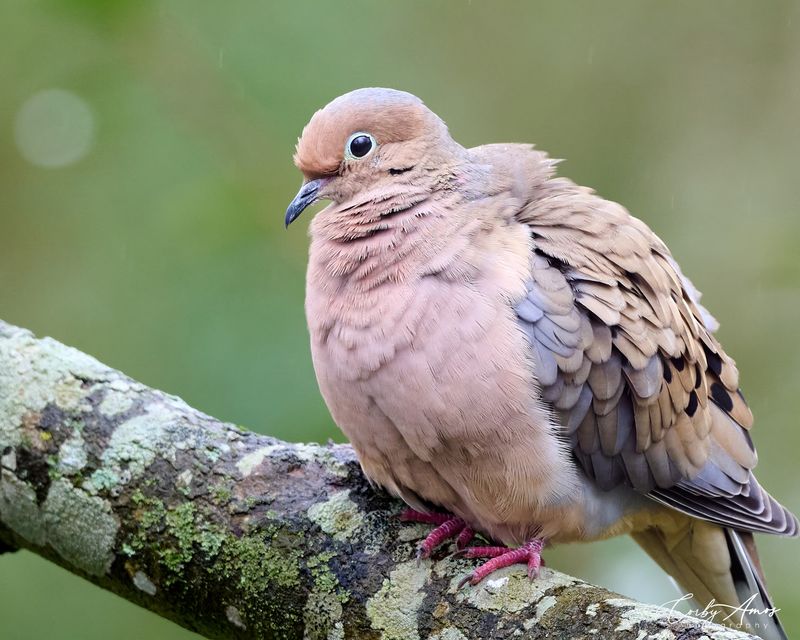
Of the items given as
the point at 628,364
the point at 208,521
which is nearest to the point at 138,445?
the point at 208,521

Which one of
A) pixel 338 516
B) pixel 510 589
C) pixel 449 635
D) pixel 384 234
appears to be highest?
pixel 384 234

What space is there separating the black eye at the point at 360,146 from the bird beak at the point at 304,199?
135 mm

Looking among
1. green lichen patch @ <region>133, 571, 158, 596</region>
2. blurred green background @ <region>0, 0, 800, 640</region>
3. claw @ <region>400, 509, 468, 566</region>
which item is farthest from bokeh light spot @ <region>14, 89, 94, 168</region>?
claw @ <region>400, 509, 468, 566</region>

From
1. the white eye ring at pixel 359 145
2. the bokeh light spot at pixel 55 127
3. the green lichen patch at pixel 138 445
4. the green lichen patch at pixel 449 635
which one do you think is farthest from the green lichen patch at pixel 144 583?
the bokeh light spot at pixel 55 127

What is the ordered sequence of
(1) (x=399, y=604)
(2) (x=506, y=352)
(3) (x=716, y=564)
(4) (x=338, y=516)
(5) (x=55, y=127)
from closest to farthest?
(1) (x=399, y=604)
(2) (x=506, y=352)
(4) (x=338, y=516)
(3) (x=716, y=564)
(5) (x=55, y=127)

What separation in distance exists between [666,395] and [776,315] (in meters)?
2.06

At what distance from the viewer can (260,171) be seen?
12.8ft

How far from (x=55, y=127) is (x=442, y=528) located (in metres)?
2.36

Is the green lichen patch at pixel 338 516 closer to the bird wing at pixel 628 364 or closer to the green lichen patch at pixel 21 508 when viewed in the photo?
the bird wing at pixel 628 364

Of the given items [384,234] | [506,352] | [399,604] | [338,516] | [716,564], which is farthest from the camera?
[716,564]

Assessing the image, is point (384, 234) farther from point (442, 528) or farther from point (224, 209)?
point (224, 209)

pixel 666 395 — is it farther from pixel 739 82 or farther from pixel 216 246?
pixel 739 82

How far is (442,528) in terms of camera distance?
2.62m

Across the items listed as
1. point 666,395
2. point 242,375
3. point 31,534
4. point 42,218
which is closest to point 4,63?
point 42,218
